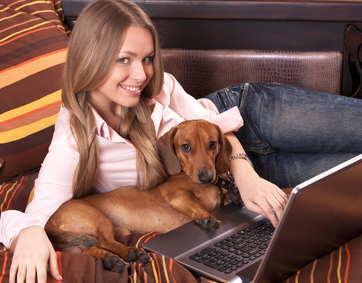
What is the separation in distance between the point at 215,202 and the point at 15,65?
3.31ft

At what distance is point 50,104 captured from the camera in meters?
1.98

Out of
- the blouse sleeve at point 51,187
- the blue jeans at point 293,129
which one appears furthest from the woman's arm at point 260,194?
the blouse sleeve at point 51,187

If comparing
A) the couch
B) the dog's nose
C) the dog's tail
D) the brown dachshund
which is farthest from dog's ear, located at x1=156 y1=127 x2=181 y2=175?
the couch

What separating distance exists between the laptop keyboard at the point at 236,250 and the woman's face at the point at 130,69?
1.81 feet

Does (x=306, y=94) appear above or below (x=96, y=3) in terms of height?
below

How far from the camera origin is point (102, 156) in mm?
1645

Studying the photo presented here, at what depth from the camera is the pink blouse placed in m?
1.46

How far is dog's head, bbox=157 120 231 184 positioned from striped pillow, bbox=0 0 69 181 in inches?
22.4

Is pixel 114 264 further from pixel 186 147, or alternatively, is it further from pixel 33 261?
pixel 186 147

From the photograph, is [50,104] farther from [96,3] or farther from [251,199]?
[251,199]

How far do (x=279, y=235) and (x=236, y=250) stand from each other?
0.35 meters

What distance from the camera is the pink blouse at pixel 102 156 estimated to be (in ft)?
4.79

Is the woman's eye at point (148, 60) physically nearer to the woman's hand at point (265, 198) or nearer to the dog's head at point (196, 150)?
the dog's head at point (196, 150)

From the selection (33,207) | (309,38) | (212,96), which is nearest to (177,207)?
(33,207)
